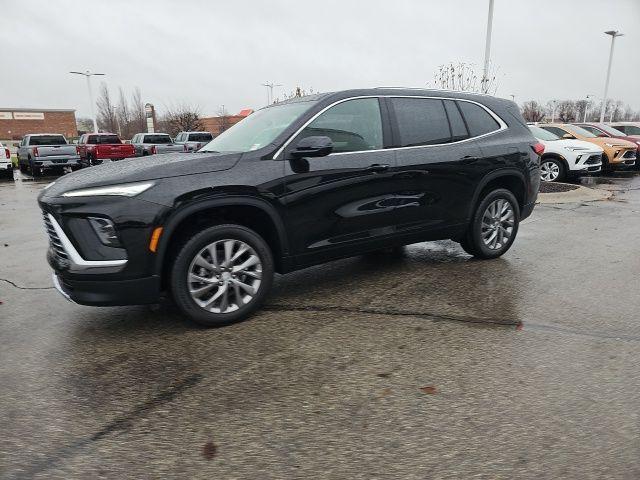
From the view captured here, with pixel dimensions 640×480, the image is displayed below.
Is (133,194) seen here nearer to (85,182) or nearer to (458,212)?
(85,182)

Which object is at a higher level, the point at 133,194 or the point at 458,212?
the point at 133,194

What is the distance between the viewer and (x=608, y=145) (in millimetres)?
15266

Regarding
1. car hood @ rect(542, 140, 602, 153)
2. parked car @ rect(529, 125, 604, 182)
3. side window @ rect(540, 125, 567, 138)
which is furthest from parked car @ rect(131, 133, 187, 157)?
car hood @ rect(542, 140, 602, 153)

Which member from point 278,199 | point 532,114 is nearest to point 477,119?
point 278,199

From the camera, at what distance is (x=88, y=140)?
2212cm

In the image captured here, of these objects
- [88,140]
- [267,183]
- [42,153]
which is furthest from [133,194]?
Result: [88,140]

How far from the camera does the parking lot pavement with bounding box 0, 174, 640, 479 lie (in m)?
2.27

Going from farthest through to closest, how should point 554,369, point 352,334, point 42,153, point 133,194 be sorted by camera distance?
point 42,153
point 352,334
point 133,194
point 554,369

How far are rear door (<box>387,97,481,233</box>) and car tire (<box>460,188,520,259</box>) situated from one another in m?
0.30

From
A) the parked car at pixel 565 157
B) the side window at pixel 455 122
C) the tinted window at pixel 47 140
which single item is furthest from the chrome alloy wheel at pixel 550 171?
the tinted window at pixel 47 140

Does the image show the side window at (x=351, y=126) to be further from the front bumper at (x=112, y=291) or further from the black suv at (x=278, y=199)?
the front bumper at (x=112, y=291)

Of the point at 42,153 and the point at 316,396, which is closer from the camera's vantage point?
the point at 316,396

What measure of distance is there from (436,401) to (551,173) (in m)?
13.2

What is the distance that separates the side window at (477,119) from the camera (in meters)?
5.18
